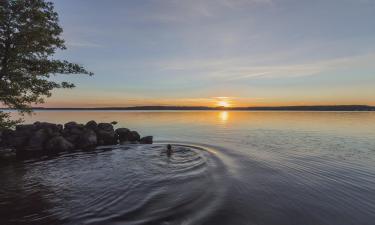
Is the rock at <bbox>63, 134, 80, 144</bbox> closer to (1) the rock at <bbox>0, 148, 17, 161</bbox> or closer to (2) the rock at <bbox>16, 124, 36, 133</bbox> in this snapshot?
(2) the rock at <bbox>16, 124, 36, 133</bbox>

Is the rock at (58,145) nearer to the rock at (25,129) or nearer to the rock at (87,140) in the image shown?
→ the rock at (87,140)

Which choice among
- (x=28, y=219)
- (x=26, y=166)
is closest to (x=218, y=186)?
(x=28, y=219)

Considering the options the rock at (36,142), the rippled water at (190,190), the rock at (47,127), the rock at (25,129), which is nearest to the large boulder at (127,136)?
the rock at (47,127)

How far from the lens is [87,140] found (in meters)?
28.9

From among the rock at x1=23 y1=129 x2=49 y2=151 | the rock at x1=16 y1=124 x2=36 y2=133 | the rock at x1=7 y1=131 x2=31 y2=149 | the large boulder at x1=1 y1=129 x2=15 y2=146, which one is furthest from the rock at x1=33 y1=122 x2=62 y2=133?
the large boulder at x1=1 y1=129 x2=15 y2=146

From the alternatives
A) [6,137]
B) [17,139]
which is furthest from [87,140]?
[6,137]

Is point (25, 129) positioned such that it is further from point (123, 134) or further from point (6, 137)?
point (123, 134)

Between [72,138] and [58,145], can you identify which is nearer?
[58,145]

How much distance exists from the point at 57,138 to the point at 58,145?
1.01 meters

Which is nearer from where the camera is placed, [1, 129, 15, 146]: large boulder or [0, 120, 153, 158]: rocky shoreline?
[0, 120, 153, 158]: rocky shoreline

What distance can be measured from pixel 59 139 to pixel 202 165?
56.1 ft

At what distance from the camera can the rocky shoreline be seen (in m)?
26.2

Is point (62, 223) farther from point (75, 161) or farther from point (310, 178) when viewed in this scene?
point (310, 178)

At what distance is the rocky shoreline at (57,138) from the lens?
26.2 meters
